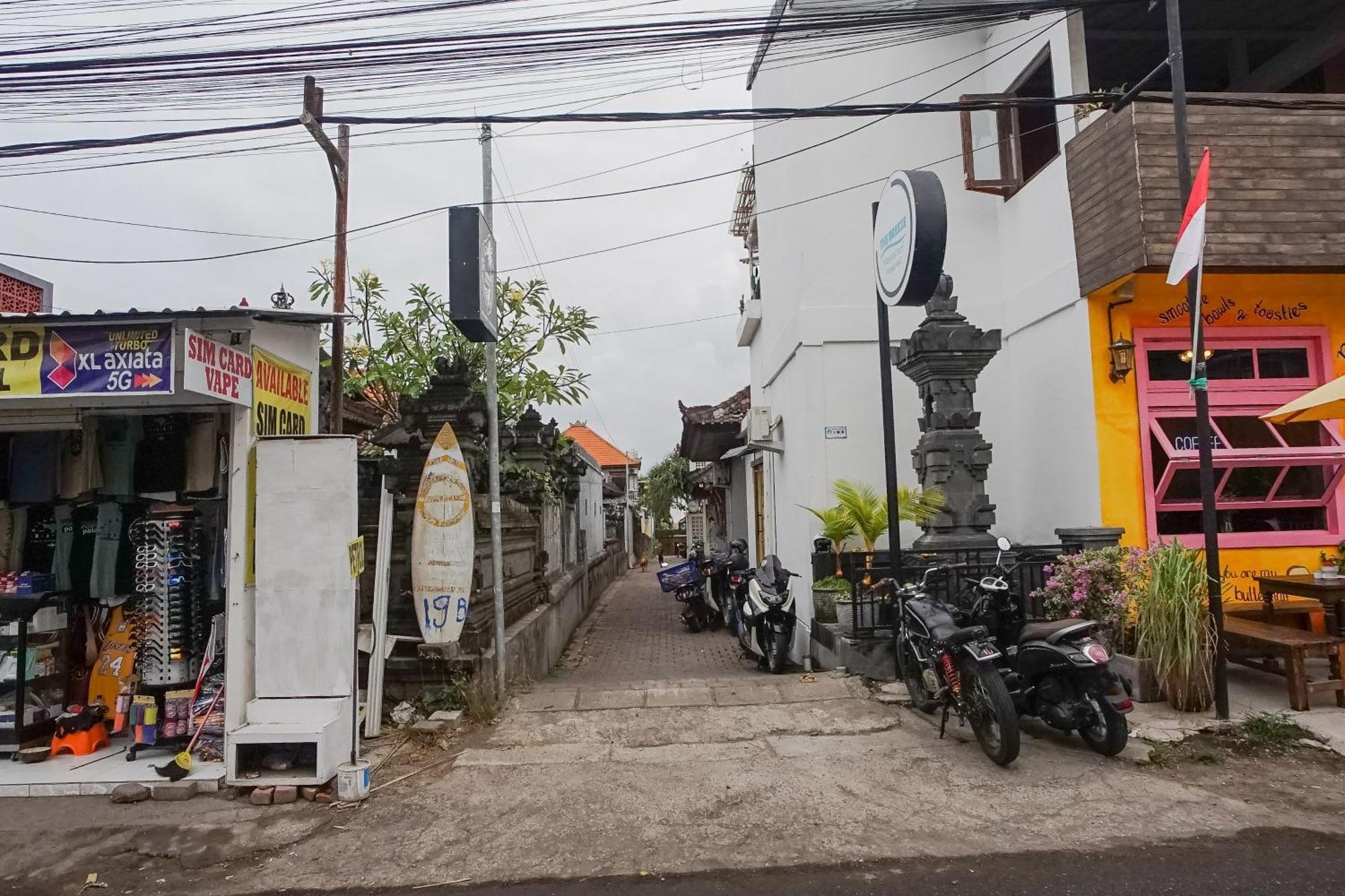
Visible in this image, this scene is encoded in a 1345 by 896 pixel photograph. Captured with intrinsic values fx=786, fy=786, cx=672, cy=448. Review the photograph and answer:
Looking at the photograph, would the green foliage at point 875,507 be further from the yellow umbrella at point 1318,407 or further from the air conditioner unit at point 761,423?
the yellow umbrella at point 1318,407

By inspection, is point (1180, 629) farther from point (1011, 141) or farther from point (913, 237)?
point (1011, 141)

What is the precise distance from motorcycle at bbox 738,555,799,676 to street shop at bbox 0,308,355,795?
15.2 ft

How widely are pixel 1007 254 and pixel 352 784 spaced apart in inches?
326

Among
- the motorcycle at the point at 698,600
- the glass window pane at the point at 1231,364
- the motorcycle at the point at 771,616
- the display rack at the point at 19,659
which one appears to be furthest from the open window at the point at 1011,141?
the display rack at the point at 19,659

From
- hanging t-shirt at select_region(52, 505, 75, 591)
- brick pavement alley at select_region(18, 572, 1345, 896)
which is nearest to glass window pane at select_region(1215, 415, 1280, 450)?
brick pavement alley at select_region(18, 572, 1345, 896)

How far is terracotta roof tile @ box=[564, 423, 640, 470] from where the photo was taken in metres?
37.4

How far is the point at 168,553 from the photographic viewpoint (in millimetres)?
5012

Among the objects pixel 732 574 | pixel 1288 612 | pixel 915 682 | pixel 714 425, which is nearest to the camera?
pixel 915 682

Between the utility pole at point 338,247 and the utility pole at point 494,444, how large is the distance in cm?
228

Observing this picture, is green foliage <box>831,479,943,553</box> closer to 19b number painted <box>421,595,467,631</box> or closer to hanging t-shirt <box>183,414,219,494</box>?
19b number painted <box>421,595,467,631</box>

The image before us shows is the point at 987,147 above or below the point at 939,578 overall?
above

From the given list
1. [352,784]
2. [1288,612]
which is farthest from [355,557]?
[1288,612]

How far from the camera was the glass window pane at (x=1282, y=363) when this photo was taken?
7.36 m

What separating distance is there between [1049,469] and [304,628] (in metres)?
6.99
